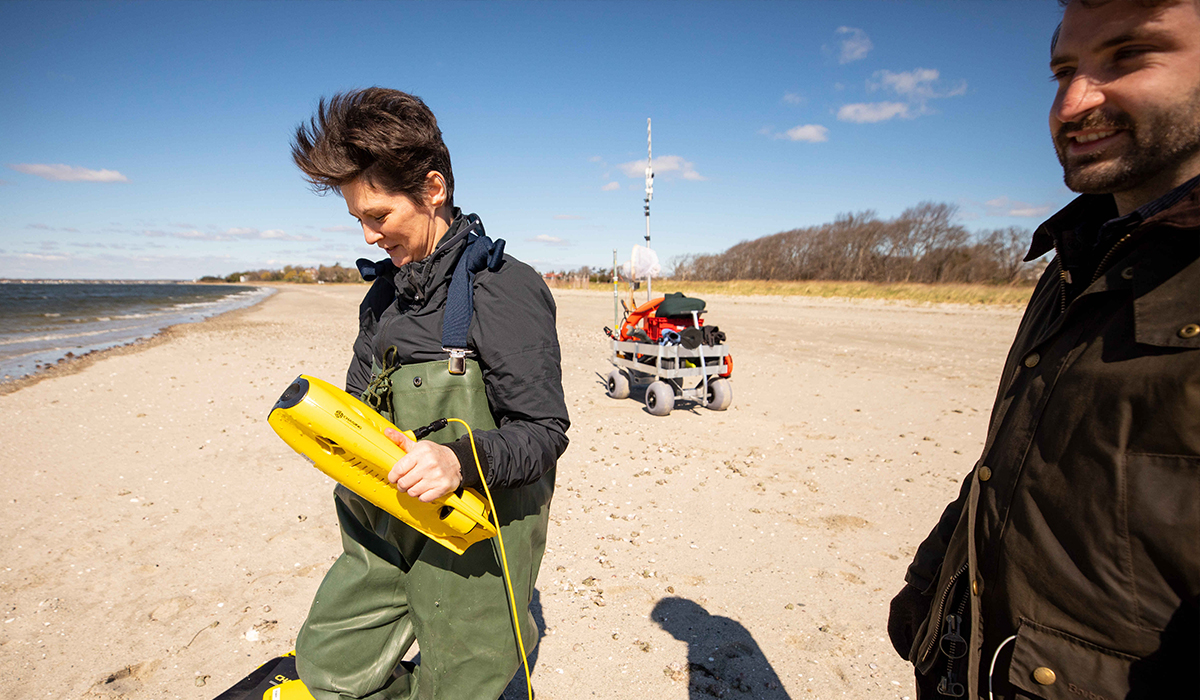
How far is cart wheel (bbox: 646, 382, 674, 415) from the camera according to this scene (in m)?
8.00

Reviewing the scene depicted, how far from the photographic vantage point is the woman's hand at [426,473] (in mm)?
1496

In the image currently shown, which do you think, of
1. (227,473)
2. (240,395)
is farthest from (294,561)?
(240,395)

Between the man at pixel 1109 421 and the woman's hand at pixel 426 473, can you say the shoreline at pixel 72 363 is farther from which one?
the man at pixel 1109 421

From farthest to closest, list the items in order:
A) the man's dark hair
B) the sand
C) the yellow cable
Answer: the sand, the yellow cable, the man's dark hair

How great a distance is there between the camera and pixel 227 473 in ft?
19.2

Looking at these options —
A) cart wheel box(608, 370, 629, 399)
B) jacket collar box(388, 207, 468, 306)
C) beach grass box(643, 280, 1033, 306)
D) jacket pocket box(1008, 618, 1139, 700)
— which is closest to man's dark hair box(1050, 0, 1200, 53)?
jacket pocket box(1008, 618, 1139, 700)

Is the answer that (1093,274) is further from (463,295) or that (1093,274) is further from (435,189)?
(435,189)

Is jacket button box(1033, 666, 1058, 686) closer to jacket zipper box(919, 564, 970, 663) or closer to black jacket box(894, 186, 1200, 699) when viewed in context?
black jacket box(894, 186, 1200, 699)

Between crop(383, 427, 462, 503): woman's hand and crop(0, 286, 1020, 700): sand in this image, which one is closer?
crop(383, 427, 462, 503): woman's hand

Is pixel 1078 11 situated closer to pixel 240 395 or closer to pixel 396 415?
pixel 396 415

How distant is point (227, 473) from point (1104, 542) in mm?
6886

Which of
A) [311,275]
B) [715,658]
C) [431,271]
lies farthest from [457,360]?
[311,275]

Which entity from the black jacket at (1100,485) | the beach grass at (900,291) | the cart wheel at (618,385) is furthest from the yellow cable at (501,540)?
the beach grass at (900,291)

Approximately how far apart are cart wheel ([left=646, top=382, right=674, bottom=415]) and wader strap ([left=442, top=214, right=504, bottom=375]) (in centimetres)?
630
